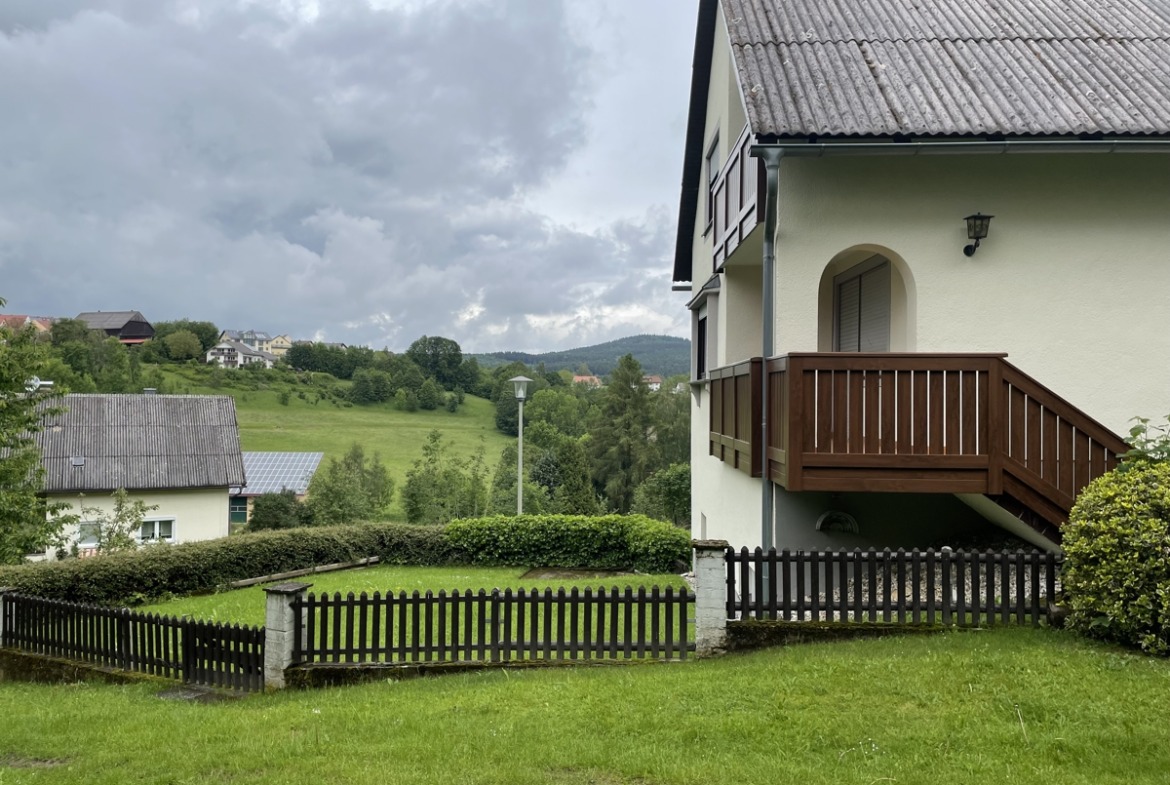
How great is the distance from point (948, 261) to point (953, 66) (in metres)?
2.83

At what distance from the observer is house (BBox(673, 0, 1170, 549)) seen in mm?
8023

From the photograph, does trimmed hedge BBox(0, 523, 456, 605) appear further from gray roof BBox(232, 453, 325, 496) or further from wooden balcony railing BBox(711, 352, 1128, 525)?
gray roof BBox(232, 453, 325, 496)

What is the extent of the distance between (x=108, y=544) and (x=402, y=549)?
8660 mm

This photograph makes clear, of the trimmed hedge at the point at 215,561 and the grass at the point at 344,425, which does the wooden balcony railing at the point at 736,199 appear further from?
the grass at the point at 344,425

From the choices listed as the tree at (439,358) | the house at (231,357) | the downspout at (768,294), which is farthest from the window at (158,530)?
the house at (231,357)

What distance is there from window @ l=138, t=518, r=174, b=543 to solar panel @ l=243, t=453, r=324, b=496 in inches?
499

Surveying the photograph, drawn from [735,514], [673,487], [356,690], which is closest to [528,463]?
[673,487]

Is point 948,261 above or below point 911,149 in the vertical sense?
below

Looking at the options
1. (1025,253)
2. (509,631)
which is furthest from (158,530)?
(1025,253)

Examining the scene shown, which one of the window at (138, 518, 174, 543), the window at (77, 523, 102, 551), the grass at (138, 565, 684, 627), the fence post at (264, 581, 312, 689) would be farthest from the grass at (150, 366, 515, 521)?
the fence post at (264, 581, 312, 689)

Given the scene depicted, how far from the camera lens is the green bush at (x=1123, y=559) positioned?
650 centimetres

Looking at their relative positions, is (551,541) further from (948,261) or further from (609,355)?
(609,355)

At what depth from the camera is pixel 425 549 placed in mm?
25281

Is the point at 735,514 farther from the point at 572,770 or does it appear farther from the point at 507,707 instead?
the point at 572,770
